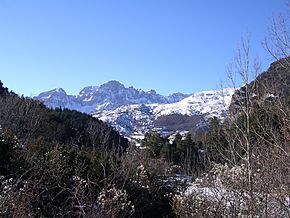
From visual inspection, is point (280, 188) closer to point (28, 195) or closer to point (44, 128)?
point (28, 195)

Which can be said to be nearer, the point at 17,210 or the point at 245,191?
the point at 17,210

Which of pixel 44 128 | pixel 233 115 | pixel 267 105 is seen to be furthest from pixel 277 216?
pixel 44 128

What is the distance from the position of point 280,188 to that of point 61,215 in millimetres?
5221

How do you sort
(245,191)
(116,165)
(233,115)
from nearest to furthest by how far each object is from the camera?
(245,191)
(233,115)
(116,165)

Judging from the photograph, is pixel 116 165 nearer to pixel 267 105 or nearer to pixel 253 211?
pixel 267 105

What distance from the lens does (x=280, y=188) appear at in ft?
27.0

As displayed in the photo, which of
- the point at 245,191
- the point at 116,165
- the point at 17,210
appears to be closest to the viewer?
the point at 17,210

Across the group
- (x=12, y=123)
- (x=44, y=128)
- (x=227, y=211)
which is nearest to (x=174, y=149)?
(x=44, y=128)

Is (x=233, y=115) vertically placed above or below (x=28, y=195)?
above

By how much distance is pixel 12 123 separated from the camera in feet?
89.1

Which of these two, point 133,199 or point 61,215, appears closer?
point 61,215

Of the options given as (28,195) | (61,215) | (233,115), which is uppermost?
(233,115)

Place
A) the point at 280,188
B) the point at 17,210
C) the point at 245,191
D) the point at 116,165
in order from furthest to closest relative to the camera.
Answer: the point at 116,165, the point at 245,191, the point at 280,188, the point at 17,210

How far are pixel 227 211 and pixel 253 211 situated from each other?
1609 millimetres
